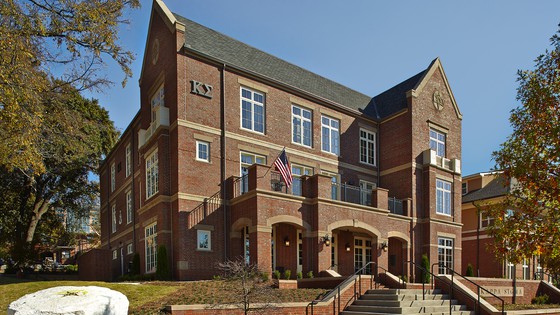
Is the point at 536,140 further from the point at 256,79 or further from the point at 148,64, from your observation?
the point at 148,64

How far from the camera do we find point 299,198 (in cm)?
1966

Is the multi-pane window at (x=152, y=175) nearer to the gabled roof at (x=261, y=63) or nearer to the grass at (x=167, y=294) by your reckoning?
the gabled roof at (x=261, y=63)

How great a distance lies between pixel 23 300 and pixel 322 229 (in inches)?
510

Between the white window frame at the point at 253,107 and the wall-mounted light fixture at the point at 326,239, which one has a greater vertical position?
the white window frame at the point at 253,107

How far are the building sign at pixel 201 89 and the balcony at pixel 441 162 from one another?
1302 centimetres

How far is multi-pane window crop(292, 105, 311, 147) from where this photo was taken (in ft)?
77.2

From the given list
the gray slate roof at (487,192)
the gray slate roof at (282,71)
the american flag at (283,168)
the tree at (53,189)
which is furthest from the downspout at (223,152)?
the gray slate roof at (487,192)

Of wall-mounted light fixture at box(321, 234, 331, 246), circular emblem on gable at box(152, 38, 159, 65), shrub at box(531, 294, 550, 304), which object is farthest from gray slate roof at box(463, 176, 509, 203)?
circular emblem on gable at box(152, 38, 159, 65)

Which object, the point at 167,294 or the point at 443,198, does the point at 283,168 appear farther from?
the point at 443,198

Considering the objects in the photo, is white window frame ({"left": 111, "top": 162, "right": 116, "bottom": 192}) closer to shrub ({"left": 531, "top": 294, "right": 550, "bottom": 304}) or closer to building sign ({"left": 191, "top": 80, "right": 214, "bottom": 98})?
building sign ({"left": 191, "top": 80, "right": 214, "bottom": 98})

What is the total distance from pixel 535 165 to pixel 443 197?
1403cm

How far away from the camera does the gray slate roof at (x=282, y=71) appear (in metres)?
21.8

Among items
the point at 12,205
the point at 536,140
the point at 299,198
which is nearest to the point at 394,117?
the point at 299,198

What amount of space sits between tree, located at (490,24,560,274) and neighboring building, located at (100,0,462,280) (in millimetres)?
7931
